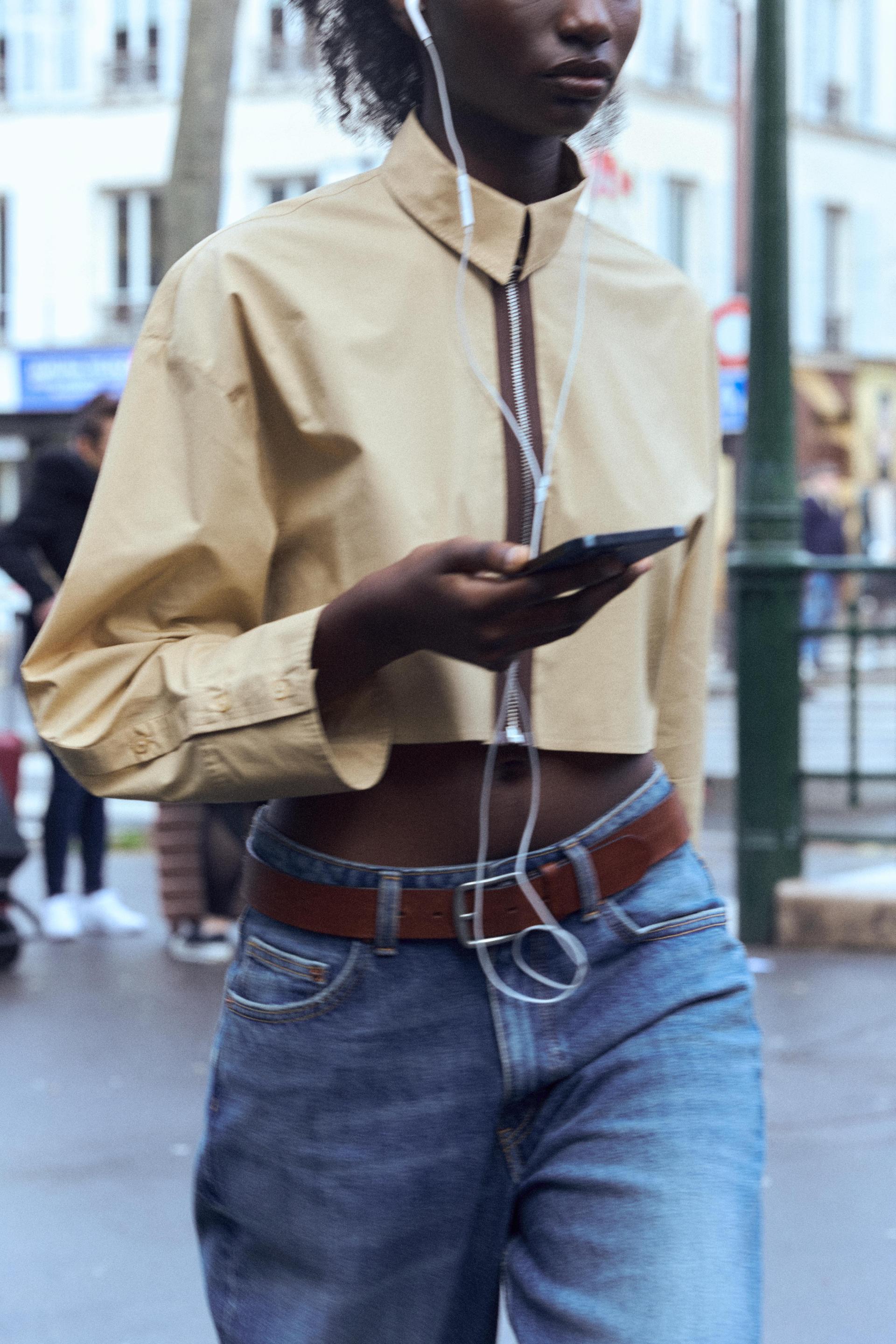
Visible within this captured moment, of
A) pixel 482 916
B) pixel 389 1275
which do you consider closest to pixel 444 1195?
pixel 389 1275

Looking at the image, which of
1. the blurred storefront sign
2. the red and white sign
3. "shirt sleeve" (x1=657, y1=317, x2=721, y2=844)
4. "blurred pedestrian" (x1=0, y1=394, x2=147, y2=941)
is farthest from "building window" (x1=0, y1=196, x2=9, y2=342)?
"shirt sleeve" (x1=657, y1=317, x2=721, y2=844)

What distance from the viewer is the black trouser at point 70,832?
23.3ft

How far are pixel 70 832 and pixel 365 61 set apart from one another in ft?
17.4

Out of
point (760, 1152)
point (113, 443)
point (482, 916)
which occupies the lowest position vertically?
point (760, 1152)

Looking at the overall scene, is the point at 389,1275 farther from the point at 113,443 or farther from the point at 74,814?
the point at 74,814

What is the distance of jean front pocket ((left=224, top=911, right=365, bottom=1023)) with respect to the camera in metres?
1.71

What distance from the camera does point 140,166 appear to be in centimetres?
2805

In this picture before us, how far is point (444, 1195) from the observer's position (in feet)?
5.59

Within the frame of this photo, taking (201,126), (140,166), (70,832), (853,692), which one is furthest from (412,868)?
(140,166)

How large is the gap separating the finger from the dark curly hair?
2.50ft

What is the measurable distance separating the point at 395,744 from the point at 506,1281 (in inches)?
19.0

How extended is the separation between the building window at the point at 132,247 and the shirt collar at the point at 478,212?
26.5 metres

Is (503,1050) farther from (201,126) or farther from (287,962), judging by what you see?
(201,126)

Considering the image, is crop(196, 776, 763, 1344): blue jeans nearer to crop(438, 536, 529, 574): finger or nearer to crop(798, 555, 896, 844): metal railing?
crop(438, 536, 529, 574): finger
